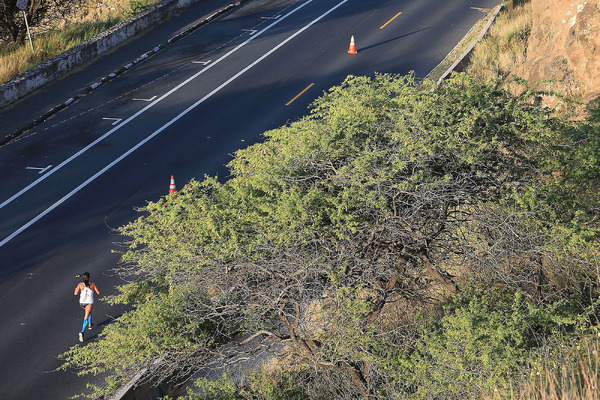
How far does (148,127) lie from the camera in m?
22.1

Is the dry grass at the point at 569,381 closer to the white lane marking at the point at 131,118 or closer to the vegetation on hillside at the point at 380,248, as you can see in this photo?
the vegetation on hillside at the point at 380,248

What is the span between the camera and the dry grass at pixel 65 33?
24.8 metres

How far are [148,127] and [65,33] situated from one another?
26.3 ft

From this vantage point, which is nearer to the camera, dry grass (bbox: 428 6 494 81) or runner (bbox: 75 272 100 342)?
runner (bbox: 75 272 100 342)

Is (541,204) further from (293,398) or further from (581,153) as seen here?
(293,398)

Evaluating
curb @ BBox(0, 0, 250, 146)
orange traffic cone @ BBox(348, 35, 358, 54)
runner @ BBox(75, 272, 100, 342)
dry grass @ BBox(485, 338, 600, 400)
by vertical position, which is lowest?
runner @ BBox(75, 272, 100, 342)

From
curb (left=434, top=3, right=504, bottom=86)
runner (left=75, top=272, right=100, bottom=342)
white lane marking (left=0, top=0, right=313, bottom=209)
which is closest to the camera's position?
runner (left=75, top=272, right=100, bottom=342)

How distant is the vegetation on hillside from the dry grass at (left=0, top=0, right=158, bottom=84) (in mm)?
16057

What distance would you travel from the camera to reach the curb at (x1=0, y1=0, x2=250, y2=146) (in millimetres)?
22781

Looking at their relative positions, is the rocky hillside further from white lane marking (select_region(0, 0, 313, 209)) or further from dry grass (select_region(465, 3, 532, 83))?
white lane marking (select_region(0, 0, 313, 209))

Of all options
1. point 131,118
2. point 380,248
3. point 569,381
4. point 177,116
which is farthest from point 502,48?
point 569,381

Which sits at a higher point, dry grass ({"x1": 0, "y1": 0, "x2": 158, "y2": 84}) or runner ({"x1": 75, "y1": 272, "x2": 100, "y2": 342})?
dry grass ({"x1": 0, "y1": 0, "x2": 158, "y2": 84})

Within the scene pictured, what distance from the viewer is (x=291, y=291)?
1025cm

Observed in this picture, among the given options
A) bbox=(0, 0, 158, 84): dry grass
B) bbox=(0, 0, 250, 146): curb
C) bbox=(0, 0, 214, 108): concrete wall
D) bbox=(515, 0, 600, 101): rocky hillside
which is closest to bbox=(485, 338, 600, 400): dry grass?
bbox=(515, 0, 600, 101): rocky hillside
